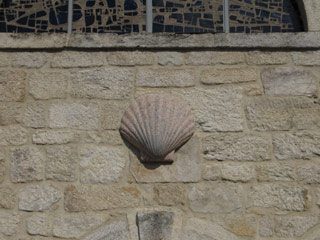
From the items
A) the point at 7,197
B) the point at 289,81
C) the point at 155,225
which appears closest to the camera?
the point at 155,225

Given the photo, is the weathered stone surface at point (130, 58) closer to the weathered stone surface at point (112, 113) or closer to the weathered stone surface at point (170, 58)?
the weathered stone surface at point (170, 58)

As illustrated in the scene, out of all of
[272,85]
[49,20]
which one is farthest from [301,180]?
[49,20]

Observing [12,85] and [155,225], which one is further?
[12,85]

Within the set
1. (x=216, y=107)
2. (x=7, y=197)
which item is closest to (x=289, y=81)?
(x=216, y=107)

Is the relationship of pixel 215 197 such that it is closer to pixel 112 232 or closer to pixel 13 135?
pixel 112 232

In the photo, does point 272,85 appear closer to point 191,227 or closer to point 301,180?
point 301,180

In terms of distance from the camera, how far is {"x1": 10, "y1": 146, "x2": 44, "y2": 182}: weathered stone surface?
246cm

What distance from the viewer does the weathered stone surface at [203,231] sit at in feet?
7.66

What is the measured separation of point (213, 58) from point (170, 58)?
27 cm

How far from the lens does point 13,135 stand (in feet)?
8.24

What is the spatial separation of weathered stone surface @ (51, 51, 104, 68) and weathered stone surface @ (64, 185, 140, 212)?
0.77 meters

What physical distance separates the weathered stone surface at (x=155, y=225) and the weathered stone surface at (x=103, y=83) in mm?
742

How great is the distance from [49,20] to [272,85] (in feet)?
5.28

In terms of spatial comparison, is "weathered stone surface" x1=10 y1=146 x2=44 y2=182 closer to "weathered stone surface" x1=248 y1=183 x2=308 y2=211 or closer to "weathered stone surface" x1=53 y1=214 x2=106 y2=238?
"weathered stone surface" x1=53 y1=214 x2=106 y2=238
